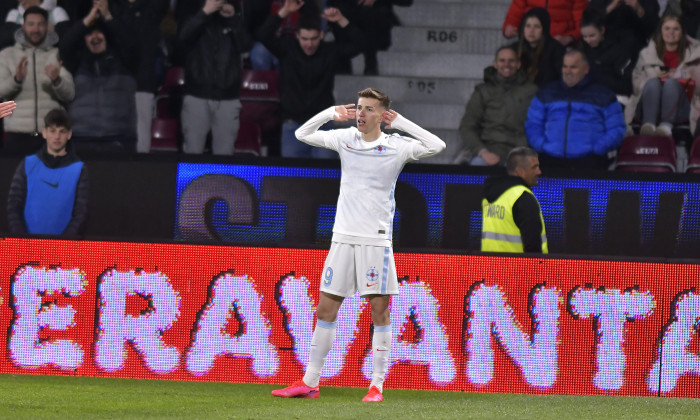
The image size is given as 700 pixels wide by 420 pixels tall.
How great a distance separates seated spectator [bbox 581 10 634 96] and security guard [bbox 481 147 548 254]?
3406 mm

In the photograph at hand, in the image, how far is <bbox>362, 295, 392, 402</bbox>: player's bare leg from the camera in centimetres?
759

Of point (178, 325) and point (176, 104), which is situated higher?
point (176, 104)

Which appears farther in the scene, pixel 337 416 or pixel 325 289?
pixel 325 289

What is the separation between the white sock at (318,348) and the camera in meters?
7.59

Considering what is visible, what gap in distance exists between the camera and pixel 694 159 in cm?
1126

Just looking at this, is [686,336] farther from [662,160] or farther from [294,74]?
[294,74]

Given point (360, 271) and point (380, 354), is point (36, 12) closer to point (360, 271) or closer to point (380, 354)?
point (360, 271)

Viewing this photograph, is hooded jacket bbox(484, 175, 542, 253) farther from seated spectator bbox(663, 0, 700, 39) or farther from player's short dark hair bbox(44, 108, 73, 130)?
seated spectator bbox(663, 0, 700, 39)

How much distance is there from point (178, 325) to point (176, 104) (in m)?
4.64

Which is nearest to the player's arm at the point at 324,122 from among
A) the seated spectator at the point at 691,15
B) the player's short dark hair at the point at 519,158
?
the player's short dark hair at the point at 519,158

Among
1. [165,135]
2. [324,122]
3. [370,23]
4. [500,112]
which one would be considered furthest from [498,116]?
[324,122]

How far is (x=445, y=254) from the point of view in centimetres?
849

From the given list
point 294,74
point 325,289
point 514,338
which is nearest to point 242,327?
point 325,289

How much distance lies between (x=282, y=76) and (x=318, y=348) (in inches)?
193
